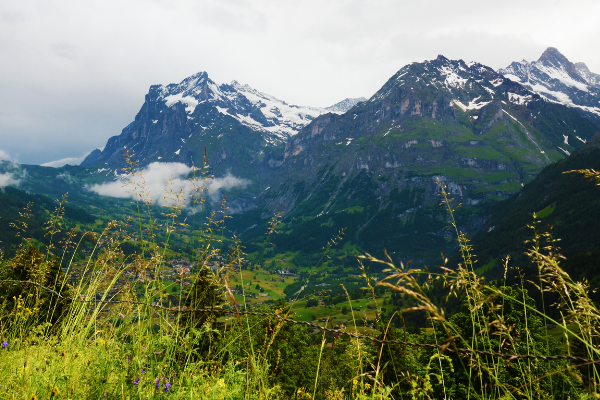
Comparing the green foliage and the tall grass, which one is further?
the green foliage

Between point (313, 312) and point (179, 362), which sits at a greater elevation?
point (179, 362)

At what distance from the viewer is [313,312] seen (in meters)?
159

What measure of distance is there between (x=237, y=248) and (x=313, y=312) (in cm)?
16514

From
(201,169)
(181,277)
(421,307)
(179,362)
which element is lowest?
(179,362)

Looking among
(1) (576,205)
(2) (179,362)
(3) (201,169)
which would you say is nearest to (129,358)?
(2) (179,362)

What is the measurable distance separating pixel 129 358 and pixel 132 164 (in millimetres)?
2782

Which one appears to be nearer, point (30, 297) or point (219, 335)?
point (219, 335)

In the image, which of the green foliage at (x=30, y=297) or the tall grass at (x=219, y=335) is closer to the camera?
the tall grass at (x=219, y=335)

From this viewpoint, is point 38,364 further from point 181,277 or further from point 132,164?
point 132,164

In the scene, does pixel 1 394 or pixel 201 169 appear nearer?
pixel 1 394

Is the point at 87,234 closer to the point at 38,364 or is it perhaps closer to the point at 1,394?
the point at 38,364

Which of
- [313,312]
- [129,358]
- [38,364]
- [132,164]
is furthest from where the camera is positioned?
[313,312]

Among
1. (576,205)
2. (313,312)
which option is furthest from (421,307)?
(576,205)

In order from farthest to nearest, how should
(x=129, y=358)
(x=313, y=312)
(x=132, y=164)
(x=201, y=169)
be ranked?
1. (x=313, y=312)
2. (x=132, y=164)
3. (x=201, y=169)
4. (x=129, y=358)
